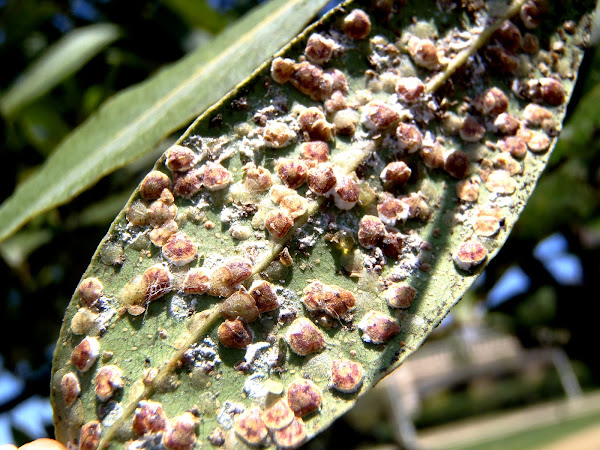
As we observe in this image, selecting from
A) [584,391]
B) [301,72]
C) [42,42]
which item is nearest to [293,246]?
[301,72]

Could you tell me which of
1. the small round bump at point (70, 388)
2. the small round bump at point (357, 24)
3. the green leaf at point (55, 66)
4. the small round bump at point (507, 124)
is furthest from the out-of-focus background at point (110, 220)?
the small round bump at point (70, 388)

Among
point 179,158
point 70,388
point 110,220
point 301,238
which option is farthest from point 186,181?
point 110,220

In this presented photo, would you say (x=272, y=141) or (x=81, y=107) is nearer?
(x=272, y=141)

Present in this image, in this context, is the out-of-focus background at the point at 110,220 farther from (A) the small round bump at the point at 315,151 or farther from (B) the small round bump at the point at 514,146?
(A) the small round bump at the point at 315,151

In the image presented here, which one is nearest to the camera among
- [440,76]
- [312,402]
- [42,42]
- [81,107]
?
[312,402]

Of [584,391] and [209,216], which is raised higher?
[209,216]

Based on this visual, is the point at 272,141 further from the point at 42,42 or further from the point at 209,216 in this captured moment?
the point at 42,42

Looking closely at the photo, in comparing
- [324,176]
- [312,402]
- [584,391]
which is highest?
[324,176]
